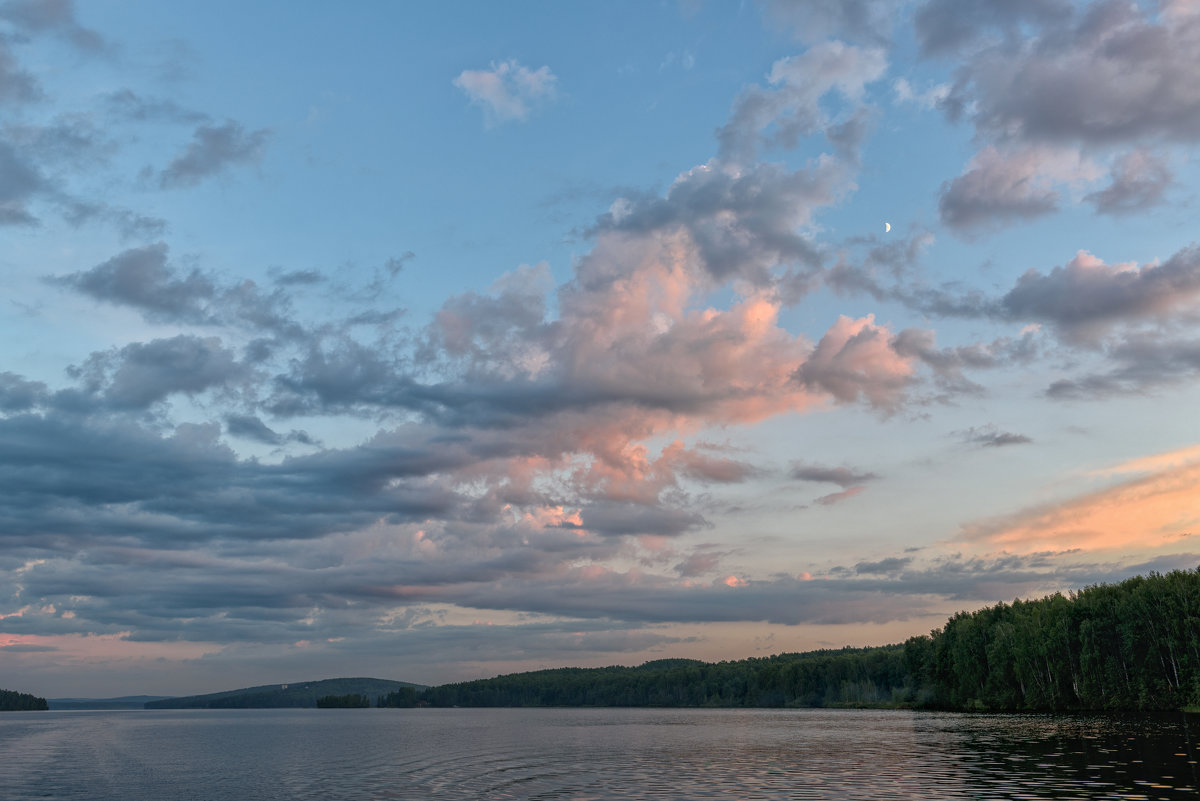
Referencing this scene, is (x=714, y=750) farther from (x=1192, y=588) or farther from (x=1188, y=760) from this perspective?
(x=1192, y=588)

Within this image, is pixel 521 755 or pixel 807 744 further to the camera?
pixel 807 744

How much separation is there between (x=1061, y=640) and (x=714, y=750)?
94.4 meters

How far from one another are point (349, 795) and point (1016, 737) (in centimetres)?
7393

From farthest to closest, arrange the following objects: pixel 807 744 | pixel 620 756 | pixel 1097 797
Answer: pixel 807 744 → pixel 620 756 → pixel 1097 797

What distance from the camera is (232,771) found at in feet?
275

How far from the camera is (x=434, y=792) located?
2344 inches

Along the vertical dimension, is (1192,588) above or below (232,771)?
above

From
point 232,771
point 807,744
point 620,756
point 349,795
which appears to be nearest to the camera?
point 349,795

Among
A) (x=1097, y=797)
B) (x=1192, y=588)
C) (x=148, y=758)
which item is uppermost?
(x=1192, y=588)

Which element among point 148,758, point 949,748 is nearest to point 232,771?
point 148,758

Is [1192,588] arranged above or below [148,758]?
above

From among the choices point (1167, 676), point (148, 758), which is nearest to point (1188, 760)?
point (1167, 676)

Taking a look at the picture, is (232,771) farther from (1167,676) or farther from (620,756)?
(1167,676)

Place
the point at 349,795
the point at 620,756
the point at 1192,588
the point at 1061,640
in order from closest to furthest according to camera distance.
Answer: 1. the point at 349,795
2. the point at 620,756
3. the point at 1192,588
4. the point at 1061,640
